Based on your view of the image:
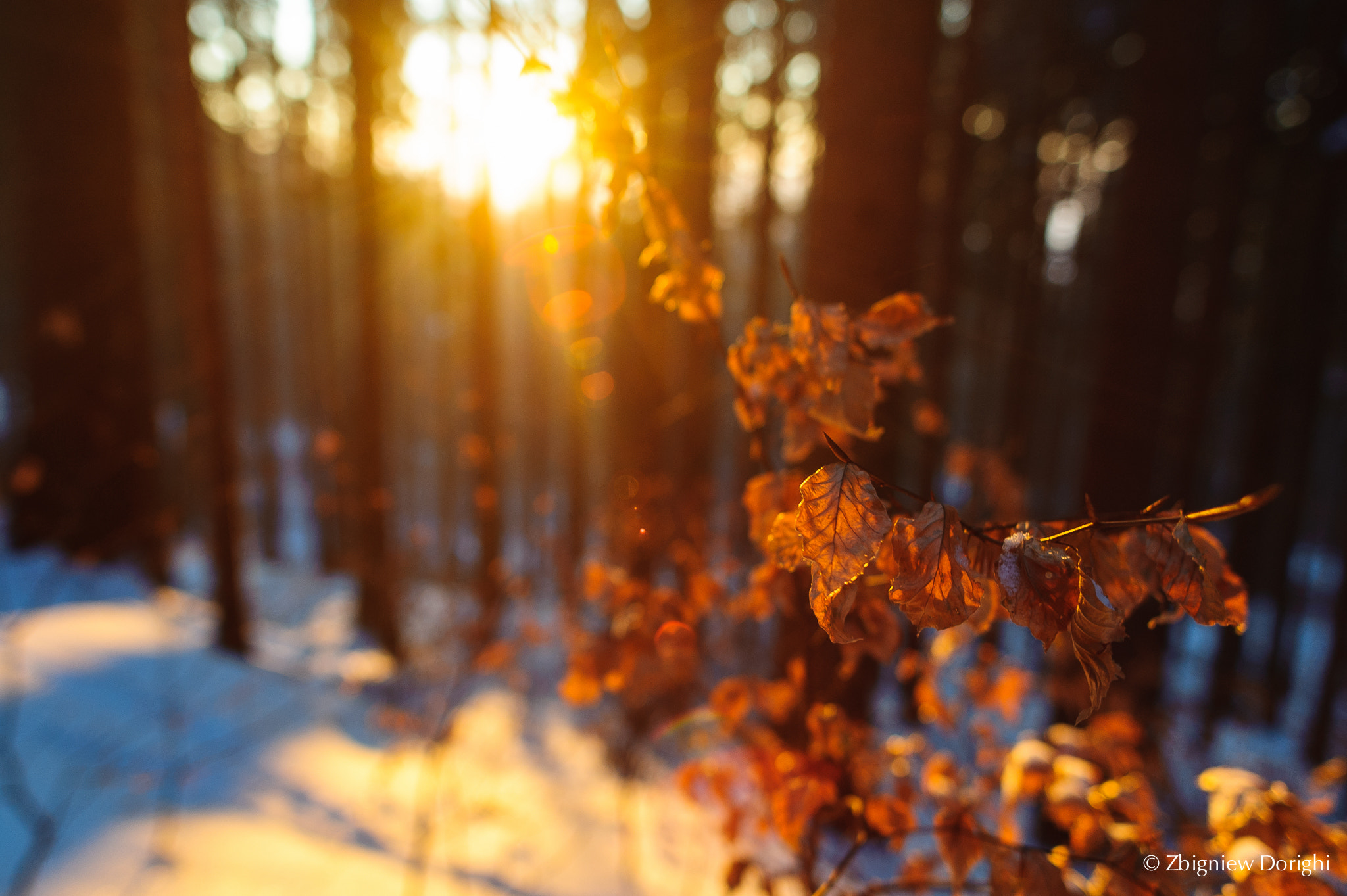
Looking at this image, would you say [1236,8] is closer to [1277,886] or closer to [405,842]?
[1277,886]

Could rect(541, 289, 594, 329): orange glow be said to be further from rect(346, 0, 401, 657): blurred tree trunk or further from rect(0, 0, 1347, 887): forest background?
rect(346, 0, 401, 657): blurred tree trunk

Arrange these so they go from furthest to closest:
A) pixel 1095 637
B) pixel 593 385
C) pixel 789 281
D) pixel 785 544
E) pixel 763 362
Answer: pixel 593 385
pixel 763 362
pixel 785 544
pixel 789 281
pixel 1095 637

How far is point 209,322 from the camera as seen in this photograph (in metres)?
4.29

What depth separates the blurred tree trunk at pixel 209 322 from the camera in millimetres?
4086

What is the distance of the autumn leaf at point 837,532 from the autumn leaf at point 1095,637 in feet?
0.85

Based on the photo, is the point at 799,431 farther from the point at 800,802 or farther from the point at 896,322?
the point at 800,802

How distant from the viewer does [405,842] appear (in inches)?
116

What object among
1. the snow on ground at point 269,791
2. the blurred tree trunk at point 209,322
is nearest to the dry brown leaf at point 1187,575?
the snow on ground at point 269,791

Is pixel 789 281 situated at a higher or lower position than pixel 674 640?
higher

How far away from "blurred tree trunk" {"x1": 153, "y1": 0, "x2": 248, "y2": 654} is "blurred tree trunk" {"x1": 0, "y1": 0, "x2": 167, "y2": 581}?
3.38 ft

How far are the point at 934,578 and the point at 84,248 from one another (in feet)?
25.0

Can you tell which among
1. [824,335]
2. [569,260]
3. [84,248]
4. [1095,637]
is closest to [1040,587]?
[1095,637]

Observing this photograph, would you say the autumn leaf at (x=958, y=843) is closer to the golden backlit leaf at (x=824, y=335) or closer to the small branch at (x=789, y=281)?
the golden backlit leaf at (x=824, y=335)

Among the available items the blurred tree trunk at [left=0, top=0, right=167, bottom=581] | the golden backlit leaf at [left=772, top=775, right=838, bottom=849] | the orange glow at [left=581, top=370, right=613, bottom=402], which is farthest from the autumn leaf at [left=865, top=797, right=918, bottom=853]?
the blurred tree trunk at [left=0, top=0, right=167, bottom=581]
